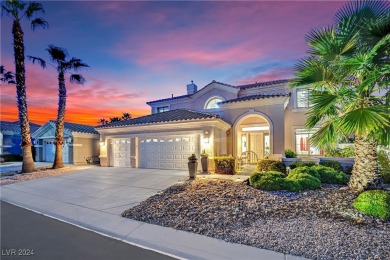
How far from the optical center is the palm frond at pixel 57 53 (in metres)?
14.7

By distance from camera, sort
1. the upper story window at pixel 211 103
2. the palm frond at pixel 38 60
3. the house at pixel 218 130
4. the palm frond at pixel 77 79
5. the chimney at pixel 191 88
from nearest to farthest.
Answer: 1. the house at pixel 218 130
2. the palm frond at pixel 38 60
3. the palm frond at pixel 77 79
4. the upper story window at pixel 211 103
5. the chimney at pixel 191 88

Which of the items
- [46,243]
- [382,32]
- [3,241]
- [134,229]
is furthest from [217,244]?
[382,32]

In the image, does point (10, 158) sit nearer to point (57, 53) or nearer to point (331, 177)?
point (57, 53)

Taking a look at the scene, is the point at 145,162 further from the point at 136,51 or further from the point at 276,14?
the point at 276,14

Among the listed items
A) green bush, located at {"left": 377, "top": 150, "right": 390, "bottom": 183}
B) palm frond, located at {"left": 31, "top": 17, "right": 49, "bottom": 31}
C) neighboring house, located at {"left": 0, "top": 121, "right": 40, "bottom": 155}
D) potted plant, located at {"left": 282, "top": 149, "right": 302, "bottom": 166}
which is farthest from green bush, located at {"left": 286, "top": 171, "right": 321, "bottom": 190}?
neighboring house, located at {"left": 0, "top": 121, "right": 40, "bottom": 155}

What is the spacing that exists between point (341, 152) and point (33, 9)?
22.2 m

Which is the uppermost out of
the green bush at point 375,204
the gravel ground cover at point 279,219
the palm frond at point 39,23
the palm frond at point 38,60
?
the palm frond at point 39,23

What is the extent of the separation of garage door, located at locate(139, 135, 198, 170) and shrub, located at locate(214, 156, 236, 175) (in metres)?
1.91

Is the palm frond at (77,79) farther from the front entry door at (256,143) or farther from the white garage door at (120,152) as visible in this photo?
the front entry door at (256,143)

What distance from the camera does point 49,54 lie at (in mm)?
14859

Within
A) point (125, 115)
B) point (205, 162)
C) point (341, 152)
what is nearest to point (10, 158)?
point (125, 115)

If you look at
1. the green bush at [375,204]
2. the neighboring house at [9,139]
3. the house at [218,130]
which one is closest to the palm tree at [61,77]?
the house at [218,130]

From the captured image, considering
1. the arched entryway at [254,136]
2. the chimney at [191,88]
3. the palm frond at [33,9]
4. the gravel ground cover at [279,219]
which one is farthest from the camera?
the chimney at [191,88]

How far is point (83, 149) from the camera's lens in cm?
2009
